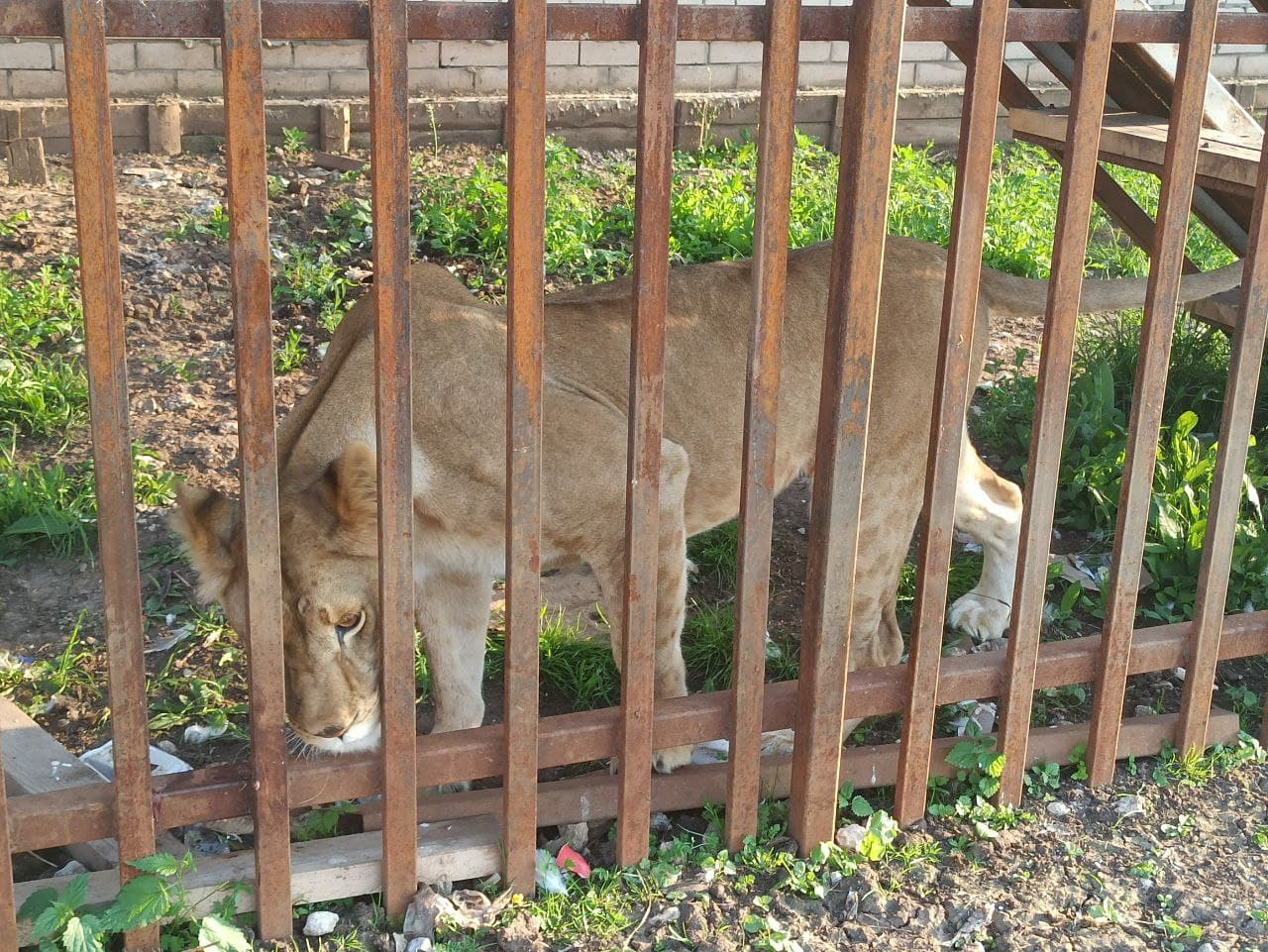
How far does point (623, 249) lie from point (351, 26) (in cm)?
440

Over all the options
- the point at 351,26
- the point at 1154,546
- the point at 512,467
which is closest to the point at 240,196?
the point at 351,26

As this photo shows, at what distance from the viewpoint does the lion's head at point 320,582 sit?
10.2 ft

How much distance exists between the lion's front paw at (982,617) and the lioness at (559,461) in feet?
1.10

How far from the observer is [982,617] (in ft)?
14.9

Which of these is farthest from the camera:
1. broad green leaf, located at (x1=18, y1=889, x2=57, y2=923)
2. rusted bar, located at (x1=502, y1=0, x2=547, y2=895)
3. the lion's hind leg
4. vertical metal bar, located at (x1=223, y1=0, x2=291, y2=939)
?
the lion's hind leg

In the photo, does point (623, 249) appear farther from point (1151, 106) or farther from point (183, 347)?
point (1151, 106)

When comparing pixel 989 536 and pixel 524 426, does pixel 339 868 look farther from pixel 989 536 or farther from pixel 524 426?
pixel 989 536

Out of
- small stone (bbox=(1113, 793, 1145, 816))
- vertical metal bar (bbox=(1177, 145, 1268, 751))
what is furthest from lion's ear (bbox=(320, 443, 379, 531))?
vertical metal bar (bbox=(1177, 145, 1268, 751))

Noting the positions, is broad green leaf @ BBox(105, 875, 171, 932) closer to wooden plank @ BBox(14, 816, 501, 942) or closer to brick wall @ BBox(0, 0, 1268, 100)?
wooden plank @ BBox(14, 816, 501, 942)

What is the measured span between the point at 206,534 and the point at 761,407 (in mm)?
1259

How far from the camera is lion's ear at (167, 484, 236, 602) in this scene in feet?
10.3

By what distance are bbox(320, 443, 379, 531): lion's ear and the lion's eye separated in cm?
20

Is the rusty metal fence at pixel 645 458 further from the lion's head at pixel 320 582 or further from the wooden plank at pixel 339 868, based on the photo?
the lion's head at pixel 320 582

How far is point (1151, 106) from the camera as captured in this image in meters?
5.11
